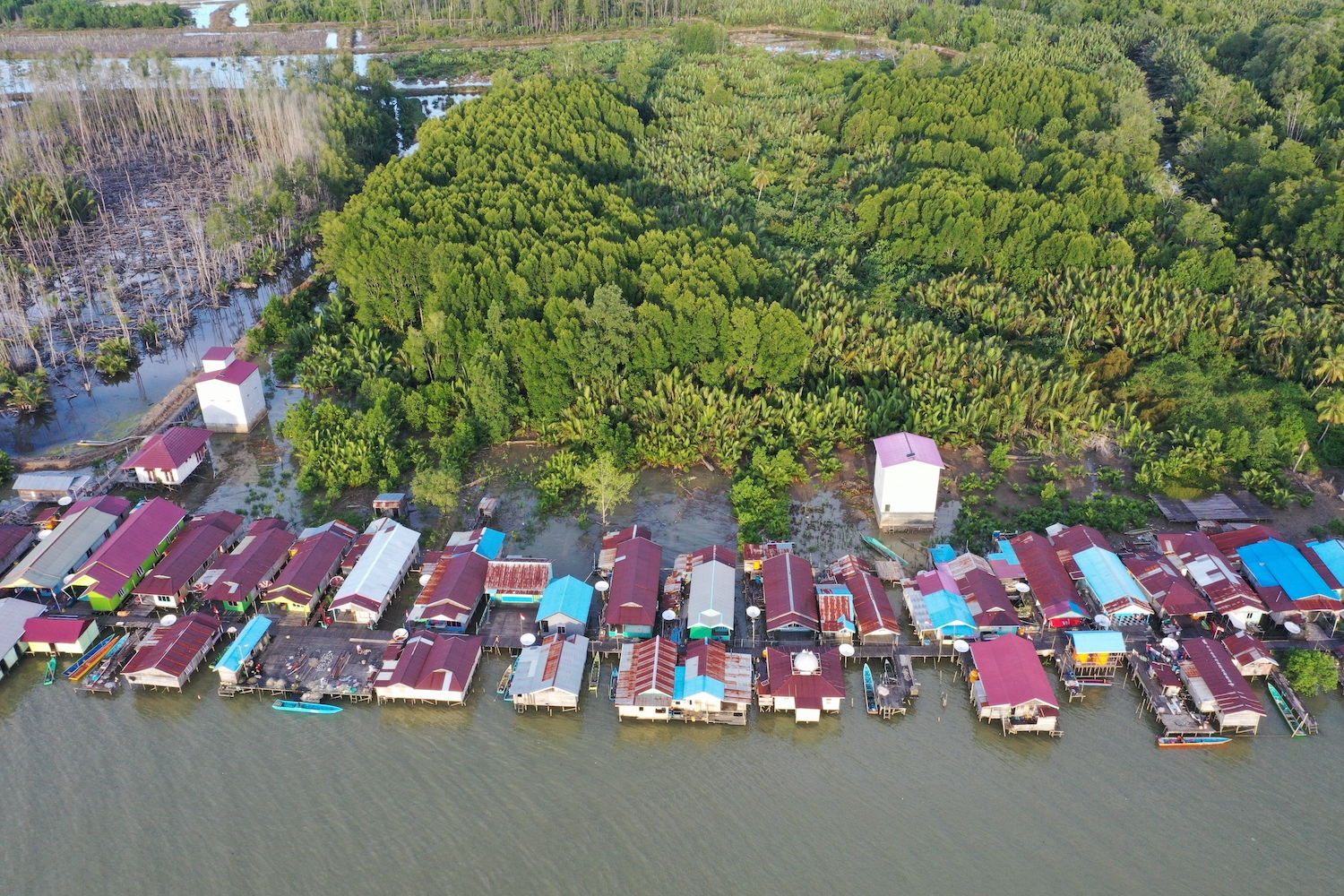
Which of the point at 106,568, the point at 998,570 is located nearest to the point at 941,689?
the point at 998,570

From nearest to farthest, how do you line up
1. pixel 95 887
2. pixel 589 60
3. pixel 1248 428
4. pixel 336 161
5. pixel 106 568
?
pixel 95 887, pixel 106 568, pixel 1248 428, pixel 336 161, pixel 589 60

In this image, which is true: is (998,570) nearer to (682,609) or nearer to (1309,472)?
(682,609)

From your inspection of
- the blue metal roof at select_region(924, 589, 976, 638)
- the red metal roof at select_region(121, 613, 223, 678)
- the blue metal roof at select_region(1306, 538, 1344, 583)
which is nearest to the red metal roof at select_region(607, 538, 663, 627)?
the blue metal roof at select_region(924, 589, 976, 638)

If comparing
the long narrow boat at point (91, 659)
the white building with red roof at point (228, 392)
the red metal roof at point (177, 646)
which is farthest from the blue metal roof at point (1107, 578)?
the white building with red roof at point (228, 392)

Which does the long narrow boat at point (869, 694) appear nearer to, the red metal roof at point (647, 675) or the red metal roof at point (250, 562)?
the red metal roof at point (647, 675)

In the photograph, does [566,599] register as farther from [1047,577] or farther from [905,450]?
[1047,577]

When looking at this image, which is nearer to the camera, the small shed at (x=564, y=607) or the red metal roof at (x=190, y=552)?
the small shed at (x=564, y=607)
